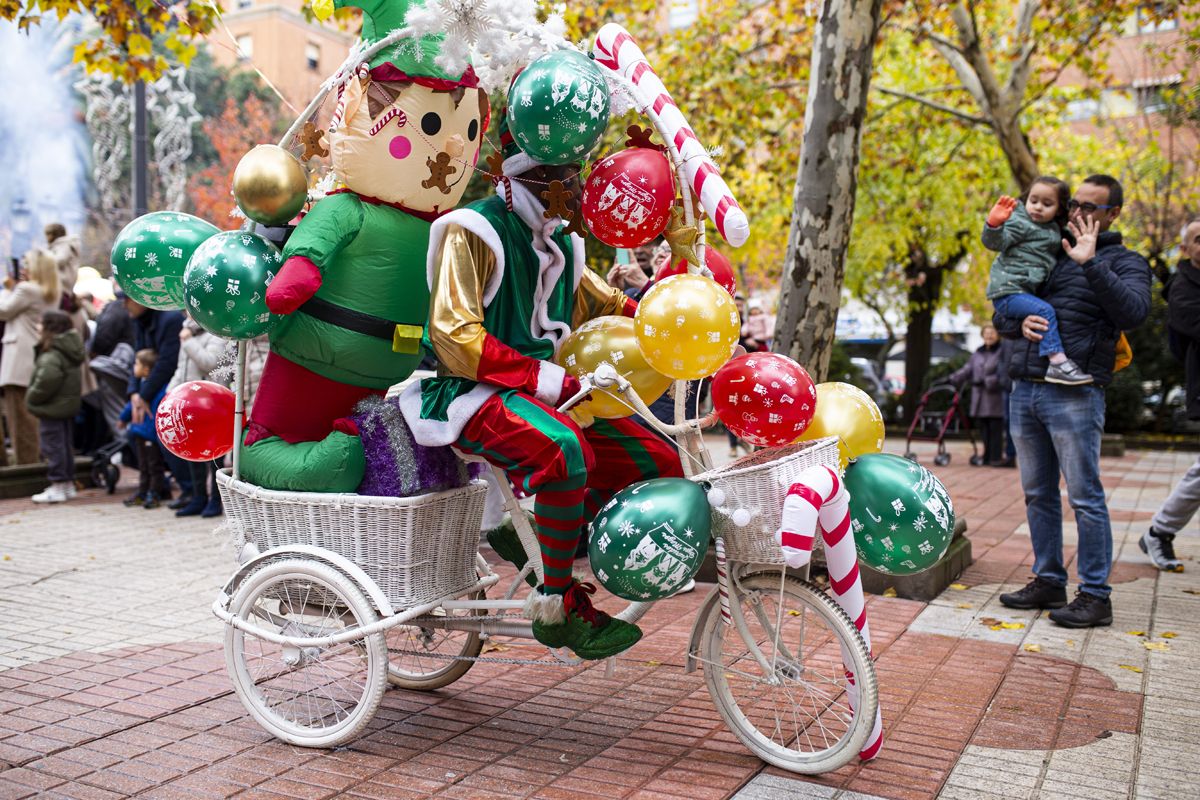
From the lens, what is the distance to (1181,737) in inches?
145

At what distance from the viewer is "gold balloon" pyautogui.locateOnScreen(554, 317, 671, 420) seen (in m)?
3.43

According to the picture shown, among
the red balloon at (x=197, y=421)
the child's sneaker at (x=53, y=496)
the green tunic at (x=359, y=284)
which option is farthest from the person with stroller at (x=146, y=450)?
the green tunic at (x=359, y=284)

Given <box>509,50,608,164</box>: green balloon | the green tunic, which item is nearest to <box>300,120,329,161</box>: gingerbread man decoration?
the green tunic

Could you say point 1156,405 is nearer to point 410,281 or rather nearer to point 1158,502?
point 1158,502

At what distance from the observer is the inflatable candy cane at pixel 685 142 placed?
317 cm

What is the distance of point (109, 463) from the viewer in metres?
10.3

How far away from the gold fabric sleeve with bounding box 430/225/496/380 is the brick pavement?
136 centimetres

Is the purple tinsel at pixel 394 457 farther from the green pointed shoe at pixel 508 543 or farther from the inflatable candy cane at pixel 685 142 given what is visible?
the inflatable candy cane at pixel 685 142

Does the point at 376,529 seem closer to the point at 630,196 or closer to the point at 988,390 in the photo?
the point at 630,196

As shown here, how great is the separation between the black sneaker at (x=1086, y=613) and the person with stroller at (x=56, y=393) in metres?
8.16

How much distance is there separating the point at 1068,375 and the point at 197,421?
3.91m

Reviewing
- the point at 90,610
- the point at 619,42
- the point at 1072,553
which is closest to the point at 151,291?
the point at 619,42

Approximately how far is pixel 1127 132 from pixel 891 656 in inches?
893

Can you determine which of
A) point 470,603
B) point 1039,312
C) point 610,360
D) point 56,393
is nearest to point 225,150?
point 56,393
